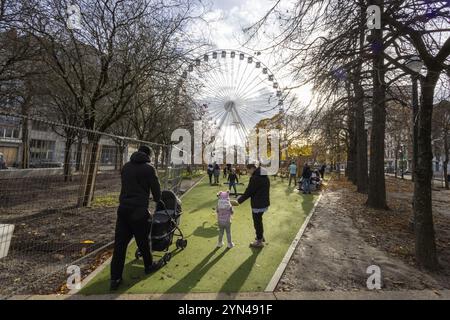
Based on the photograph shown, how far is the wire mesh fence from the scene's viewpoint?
5344 millimetres

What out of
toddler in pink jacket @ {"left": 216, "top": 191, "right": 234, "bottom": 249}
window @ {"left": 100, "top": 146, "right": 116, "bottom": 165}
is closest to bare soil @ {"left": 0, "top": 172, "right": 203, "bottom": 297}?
window @ {"left": 100, "top": 146, "right": 116, "bottom": 165}

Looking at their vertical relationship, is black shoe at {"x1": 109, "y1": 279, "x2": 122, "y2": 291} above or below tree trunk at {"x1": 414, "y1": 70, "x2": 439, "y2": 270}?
below

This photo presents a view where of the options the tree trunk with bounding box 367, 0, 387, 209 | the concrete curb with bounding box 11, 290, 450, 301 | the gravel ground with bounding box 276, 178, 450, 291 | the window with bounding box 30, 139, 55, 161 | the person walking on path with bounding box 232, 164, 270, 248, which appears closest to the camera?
the concrete curb with bounding box 11, 290, 450, 301

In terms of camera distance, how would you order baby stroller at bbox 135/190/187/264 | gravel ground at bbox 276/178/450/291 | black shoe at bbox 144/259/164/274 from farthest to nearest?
baby stroller at bbox 135/190/187/264
black shoe at bbox 144/259/164/274
gravel ground at bbox 276/178/450/291

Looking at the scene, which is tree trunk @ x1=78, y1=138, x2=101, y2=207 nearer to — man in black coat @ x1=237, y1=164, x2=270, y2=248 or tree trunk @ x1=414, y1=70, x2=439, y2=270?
man in black coat @ x1=237, y1=164, x2=270, y2=248

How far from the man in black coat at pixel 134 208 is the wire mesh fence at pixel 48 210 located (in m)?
1.05

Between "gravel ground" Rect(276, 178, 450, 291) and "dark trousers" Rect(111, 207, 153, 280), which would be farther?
"gravel ground" Rect(276, 178, 450, 291)

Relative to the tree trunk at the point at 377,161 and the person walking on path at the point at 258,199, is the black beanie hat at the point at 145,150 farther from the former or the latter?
the tree trunk at the point at 377,161

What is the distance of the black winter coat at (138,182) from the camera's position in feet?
16.2

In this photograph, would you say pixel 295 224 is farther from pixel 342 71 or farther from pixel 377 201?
pixel 377 201

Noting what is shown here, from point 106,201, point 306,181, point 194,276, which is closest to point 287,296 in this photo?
point 194,276

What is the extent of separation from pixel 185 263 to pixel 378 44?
636cm

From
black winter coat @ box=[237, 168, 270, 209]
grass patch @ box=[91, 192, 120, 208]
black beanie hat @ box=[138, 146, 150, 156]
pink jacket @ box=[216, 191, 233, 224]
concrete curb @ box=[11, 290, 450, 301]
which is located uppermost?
black beanie hat @ box=[138, 146, 150, 156]

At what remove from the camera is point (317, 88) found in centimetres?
771
